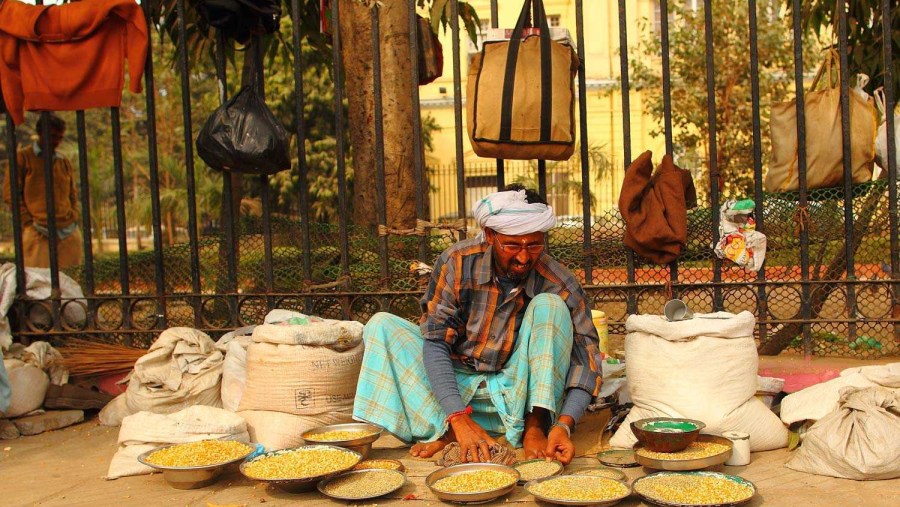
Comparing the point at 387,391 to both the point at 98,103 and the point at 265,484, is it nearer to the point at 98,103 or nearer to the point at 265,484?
the point at 265,484

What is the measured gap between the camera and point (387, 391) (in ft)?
11.2

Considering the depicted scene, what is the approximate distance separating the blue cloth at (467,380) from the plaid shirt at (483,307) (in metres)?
0.06

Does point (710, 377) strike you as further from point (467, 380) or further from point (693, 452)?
point (467, 380)

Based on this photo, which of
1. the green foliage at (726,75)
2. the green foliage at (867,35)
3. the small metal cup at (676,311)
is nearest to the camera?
the small metal cup at (676,311)

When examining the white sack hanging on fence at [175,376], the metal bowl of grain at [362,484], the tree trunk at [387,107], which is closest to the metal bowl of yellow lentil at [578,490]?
the metal bowl of grain at [362,484]

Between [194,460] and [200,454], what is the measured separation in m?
0.05

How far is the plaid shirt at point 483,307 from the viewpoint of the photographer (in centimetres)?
340

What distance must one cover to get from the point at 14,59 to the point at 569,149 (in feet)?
9.64

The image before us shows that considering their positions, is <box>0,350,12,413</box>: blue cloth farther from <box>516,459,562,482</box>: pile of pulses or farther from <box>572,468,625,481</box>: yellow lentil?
<box>572,468,625,481</box>: yellow lentil

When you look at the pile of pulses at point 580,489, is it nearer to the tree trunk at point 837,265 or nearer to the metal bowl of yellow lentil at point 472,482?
the metal bowl of yellow lentil at point 472,482

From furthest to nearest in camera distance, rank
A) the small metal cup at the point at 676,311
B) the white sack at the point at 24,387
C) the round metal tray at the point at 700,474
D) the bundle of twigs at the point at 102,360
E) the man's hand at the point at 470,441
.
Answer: the bundle of twigs at the point at 102,360, the white sack at the point at 24,387, the small metal cup at the point at 676,311, the man's hand at the point at 470,441, the round metal tray at the point at 700,474

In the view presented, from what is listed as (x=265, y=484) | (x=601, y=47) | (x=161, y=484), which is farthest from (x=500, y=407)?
(x=601, y=47)

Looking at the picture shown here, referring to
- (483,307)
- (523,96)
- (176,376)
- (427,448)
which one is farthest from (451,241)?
(176,376)

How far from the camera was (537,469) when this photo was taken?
9.76 ft
